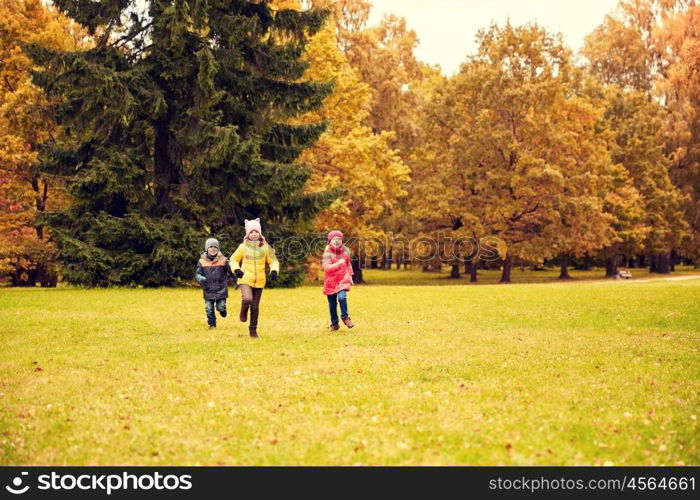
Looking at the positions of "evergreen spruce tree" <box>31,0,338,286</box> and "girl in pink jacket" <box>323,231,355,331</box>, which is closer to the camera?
"girl in pink jacket" <box>323,231,355,331</box>

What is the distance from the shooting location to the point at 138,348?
1137 centimetres

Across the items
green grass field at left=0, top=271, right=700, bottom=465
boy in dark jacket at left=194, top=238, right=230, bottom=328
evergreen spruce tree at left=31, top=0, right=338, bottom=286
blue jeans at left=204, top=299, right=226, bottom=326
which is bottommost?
green grass field at left=0, top=271, right=700, bottom=465

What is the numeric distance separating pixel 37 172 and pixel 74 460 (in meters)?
24.4

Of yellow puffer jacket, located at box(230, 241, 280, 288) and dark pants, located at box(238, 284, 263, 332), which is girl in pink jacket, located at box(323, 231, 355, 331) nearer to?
yellow puffer jacket, located at box(230, 241, 280, 288)

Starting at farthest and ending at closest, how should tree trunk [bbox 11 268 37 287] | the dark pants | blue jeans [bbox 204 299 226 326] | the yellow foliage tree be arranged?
tree trunk [bbox 11 268 37 287]
the yellow foliage tree
blue jeans [bbox 204 299 226 326]
the dark pants

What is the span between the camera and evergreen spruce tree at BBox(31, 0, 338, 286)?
83.1 ft

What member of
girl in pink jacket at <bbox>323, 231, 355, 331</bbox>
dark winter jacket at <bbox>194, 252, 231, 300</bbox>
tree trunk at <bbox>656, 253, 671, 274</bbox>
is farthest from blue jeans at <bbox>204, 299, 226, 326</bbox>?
tree trunk at <bbox>656, 253, 671, 274</bbox>

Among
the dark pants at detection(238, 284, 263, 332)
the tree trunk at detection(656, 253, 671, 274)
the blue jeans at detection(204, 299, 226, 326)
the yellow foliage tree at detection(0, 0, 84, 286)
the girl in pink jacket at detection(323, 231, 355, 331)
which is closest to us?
the dark pants at detection(238, 284, 263, 332)

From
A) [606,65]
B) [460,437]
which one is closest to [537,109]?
[606,65]

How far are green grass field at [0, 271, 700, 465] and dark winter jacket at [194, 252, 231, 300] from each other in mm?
842

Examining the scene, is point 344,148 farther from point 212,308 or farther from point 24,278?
point 212,308

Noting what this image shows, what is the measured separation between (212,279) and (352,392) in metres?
7.11

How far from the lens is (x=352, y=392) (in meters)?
7.87

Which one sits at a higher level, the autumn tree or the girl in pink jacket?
the autumn tree
